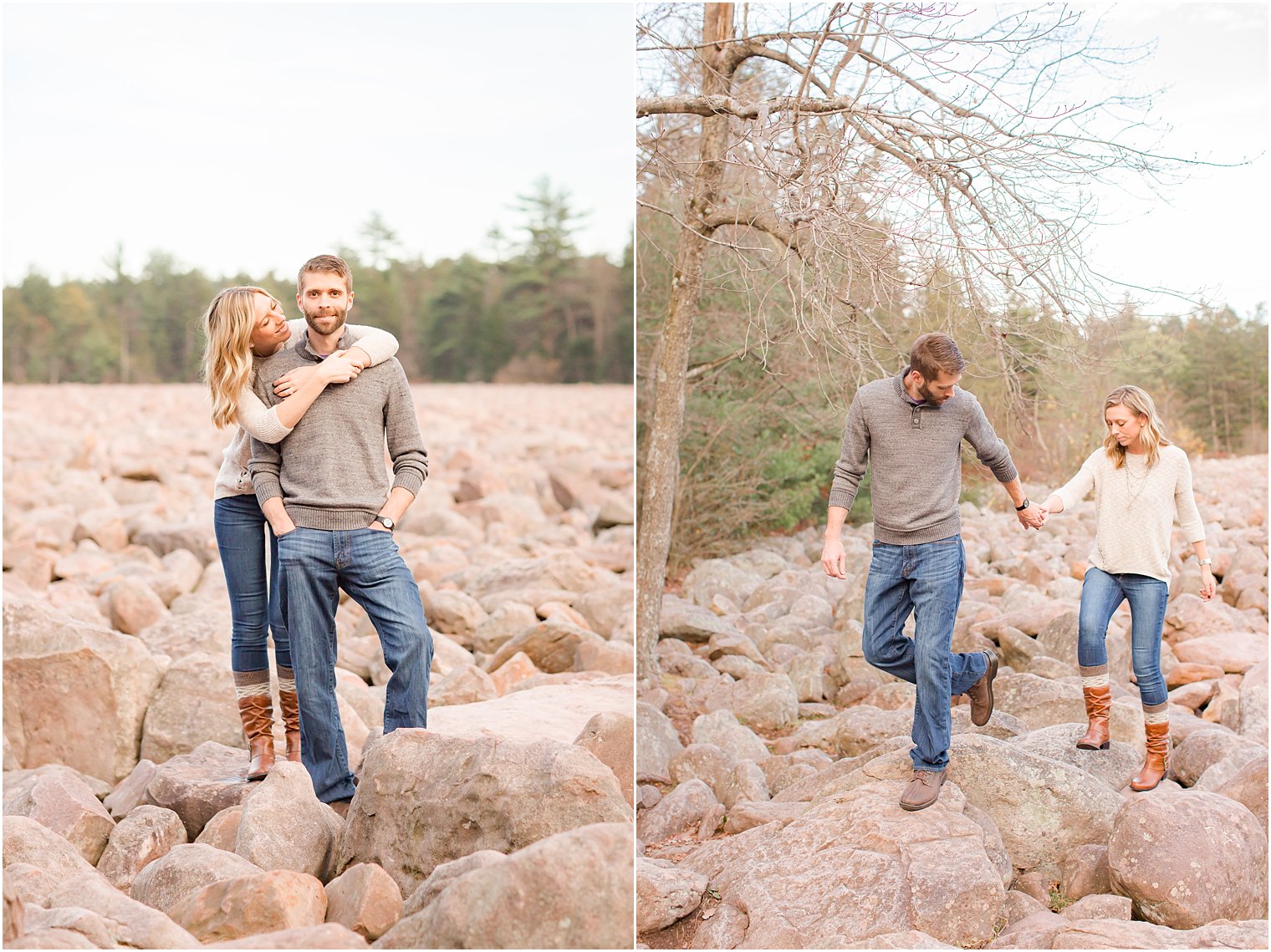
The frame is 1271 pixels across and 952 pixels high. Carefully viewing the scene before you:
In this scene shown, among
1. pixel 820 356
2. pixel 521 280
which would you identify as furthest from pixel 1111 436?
pixel 521 280

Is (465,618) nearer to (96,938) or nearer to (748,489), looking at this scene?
(748,489)

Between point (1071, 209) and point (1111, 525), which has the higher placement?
point (1071, 209)

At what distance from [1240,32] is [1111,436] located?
1.93 metres

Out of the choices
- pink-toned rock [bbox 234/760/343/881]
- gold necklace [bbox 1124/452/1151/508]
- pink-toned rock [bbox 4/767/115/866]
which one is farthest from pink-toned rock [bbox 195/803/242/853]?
gold necklace [bbox 1124/452/1151/508]

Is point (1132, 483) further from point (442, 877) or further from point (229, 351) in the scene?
point (229, 351)

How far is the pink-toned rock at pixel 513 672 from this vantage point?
5164mm

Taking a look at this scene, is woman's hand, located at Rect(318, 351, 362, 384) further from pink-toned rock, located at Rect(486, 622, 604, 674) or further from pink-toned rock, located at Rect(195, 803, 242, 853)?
pink-toned rock, located at Rect(486, 622, 604, 674)

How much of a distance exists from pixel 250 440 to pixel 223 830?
3.75ft

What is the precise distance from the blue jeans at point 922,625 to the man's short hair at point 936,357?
512 millimetres

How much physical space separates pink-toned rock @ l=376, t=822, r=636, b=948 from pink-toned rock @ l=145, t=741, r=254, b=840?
1087mm

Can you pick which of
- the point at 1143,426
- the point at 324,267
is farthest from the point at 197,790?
the point at 1143,426

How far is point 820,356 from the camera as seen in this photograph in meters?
4.30

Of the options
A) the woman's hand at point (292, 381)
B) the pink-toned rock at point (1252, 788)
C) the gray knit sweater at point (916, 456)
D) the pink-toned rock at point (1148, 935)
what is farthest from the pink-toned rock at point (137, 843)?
the pink-toned rock at point (1252, 788)

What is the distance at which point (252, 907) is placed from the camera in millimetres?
2789
